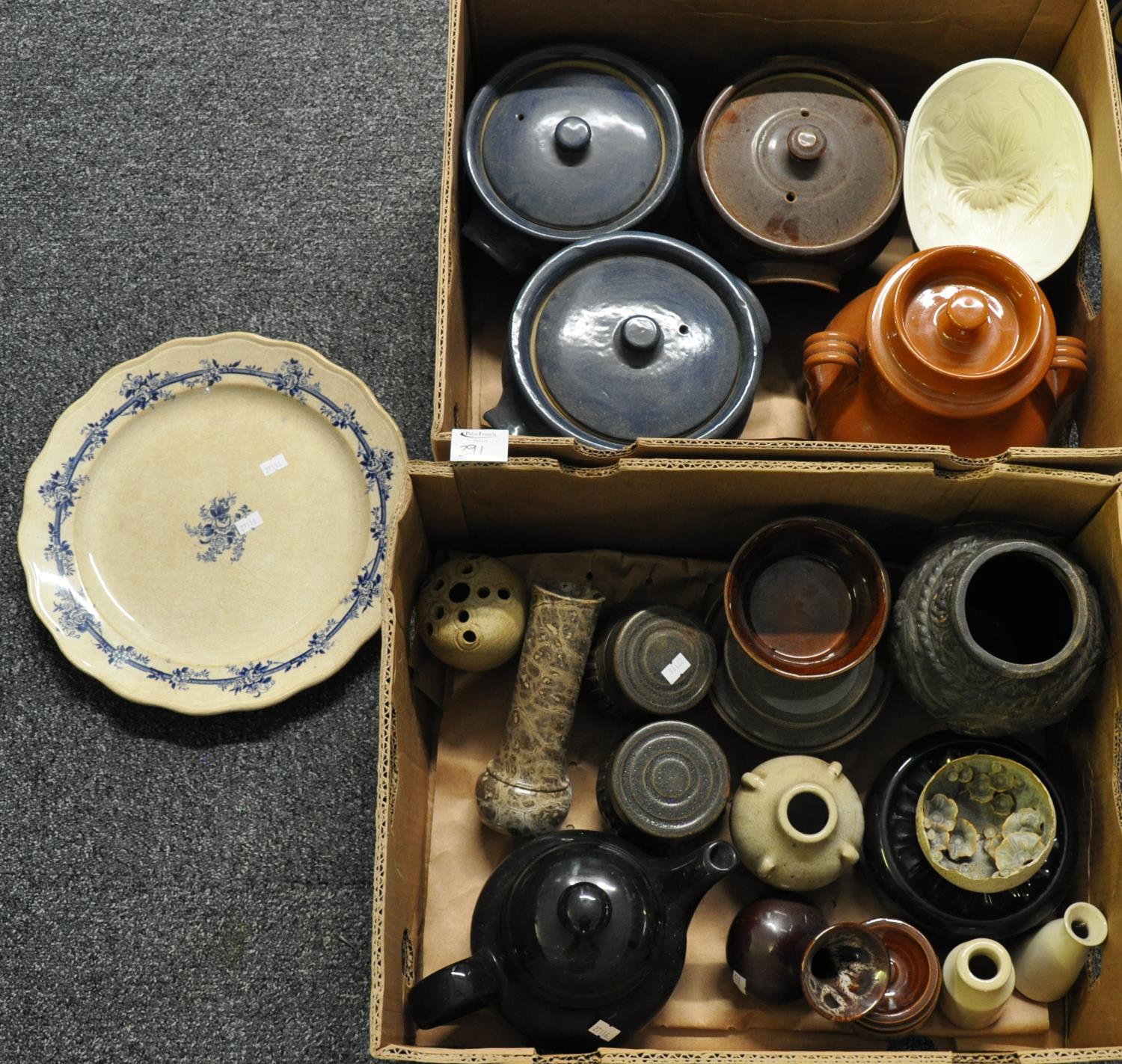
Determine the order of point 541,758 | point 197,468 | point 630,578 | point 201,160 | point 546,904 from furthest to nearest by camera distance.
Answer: point 201,160
point 197,468
point 630,578
point 541,758
point 546,904

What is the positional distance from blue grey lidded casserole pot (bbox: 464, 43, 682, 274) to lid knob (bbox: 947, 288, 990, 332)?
15.0 inches

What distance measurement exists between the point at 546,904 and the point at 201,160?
133 centimetres

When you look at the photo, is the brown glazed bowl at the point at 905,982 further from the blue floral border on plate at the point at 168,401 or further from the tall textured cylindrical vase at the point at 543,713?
the blue floral border on plate at the point at 168,401

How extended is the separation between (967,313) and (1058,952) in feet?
2.26

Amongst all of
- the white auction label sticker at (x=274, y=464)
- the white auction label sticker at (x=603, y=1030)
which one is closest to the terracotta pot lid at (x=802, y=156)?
the white auction label sticker at (x=274, y=464)

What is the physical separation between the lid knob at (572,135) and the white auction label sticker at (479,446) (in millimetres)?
413

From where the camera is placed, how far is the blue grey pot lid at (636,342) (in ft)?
3.99

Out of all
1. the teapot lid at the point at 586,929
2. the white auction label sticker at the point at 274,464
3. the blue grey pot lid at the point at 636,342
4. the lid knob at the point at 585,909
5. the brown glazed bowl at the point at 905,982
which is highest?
the blue grey pot lid at the point at 636,342

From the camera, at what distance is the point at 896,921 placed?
110 centimetres

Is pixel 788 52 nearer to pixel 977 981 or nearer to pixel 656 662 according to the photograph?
pixel 656 662

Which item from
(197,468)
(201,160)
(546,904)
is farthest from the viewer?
(201,160)

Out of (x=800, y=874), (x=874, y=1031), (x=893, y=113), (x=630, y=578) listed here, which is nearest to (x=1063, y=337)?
(x=893, y=113)

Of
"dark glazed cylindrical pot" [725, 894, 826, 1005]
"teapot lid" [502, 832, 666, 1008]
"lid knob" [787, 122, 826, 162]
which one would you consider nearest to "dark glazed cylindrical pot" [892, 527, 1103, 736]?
"dark glazed cylindrical pot" [725, 894, 826, 1005]

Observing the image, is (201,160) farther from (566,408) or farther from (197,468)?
(566,408)
